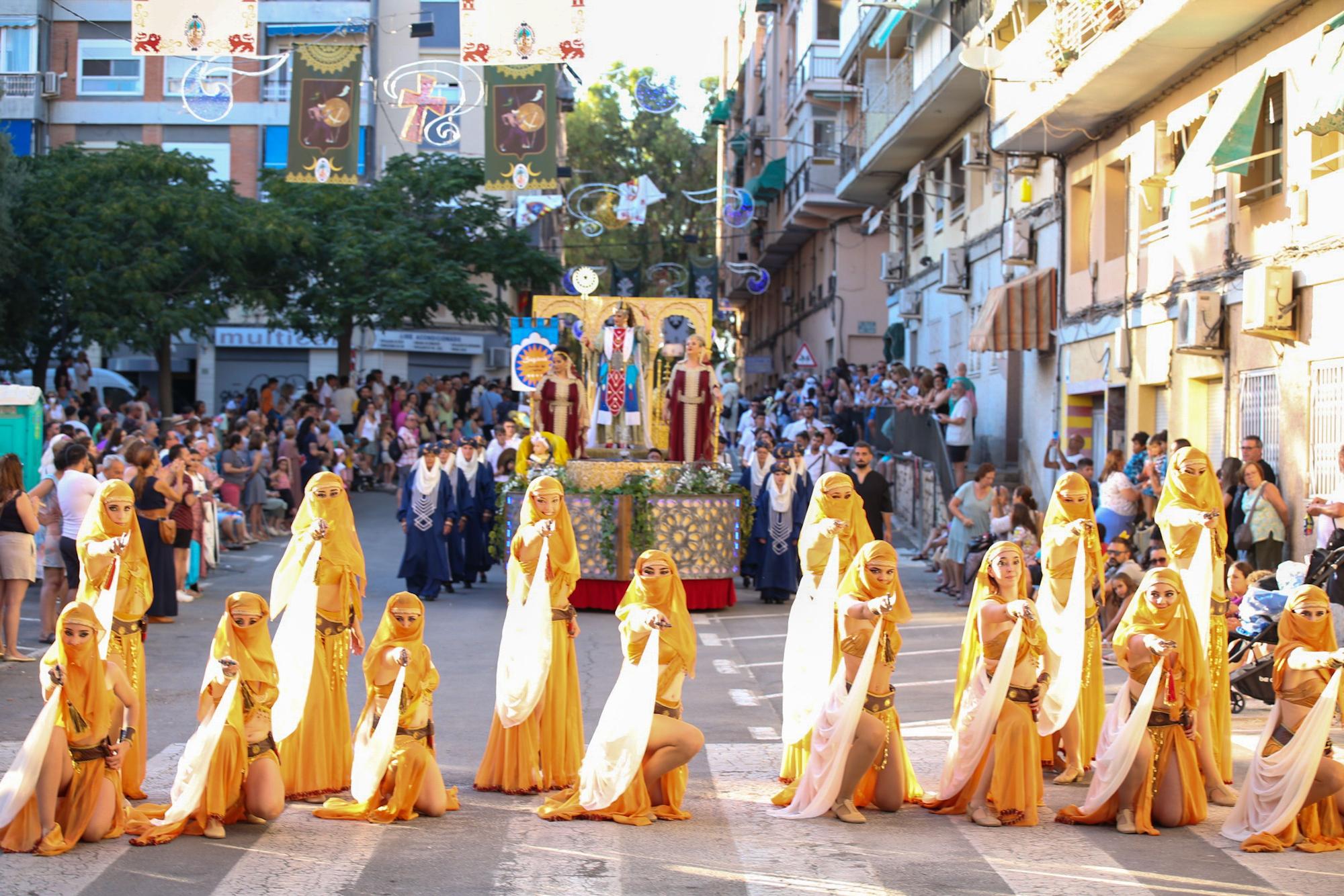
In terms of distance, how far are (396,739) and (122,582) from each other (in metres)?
1.84

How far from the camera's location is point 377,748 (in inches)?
304

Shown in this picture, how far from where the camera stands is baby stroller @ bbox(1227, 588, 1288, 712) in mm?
10070

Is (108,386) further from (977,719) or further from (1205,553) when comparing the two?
(977,719)

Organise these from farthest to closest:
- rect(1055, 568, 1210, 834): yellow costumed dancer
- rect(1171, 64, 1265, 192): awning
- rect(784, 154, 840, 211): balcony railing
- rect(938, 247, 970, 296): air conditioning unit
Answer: rect(784, 154, 840, 211): balcony railing < rect(938, 247, 970, 296): air conditioning unit < rect(1171, 64, 1265, 192): awning < rect(1055, 568, 1210, 834): yellow costumed dancer

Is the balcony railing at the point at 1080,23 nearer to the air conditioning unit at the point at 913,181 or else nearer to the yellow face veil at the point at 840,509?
the yellow face veil at the point at 840,509

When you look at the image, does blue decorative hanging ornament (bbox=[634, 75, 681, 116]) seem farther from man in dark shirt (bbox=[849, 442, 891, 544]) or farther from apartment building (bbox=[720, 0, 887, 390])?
man in dark shirt (bbox=[849, 442, 891, 544])

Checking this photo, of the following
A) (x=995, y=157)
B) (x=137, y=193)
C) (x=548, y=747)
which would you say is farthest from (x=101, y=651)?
(x=137, y=193)

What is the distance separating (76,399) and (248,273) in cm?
752

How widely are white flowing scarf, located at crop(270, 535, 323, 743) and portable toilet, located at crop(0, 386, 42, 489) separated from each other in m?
8.96

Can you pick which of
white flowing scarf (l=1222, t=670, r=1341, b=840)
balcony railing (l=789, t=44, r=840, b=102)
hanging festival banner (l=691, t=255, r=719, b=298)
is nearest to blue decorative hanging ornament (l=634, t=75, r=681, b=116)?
Answer: balcony railing (l=789, t=44, r=840, b=102)

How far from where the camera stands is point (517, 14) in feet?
55.0

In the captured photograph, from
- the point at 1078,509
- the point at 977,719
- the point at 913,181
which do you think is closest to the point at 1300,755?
the point at 977,719

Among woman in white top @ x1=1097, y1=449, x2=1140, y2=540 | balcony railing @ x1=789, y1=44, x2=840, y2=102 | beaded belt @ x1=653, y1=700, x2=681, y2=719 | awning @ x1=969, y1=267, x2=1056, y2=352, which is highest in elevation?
balcony railing @ x1=789, y1=44, x2=840, y2=102

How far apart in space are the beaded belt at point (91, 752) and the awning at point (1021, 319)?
1600 cm
